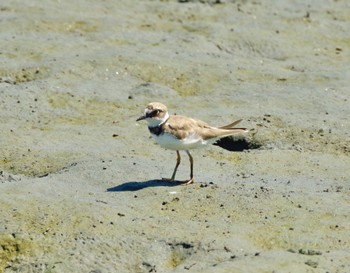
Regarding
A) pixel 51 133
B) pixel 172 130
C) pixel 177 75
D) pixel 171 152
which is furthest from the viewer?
pixel 177 75

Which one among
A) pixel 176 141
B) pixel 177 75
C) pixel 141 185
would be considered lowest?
pixel 177 75

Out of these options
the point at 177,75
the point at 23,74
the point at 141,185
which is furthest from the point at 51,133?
the point at 177,75

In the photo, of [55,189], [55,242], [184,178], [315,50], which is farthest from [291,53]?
[55,242]

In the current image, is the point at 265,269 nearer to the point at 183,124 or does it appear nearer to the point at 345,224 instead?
the point at 345,224

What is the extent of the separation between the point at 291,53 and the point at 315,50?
0.41 metres

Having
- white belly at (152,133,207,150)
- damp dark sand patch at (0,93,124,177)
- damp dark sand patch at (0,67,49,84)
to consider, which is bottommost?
damp dark sand patch at (0,93,124,177)

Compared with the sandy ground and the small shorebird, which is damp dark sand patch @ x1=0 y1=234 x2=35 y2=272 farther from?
the small shorebird

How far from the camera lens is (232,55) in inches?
549

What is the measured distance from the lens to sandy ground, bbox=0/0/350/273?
8.25 m

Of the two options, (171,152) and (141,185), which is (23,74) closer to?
(171,152)

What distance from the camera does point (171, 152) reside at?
10789 mm

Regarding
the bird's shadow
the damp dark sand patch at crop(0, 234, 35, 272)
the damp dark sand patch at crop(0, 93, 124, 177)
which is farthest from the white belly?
the damp dark sand patch at crop(0, 234, 35, 272)

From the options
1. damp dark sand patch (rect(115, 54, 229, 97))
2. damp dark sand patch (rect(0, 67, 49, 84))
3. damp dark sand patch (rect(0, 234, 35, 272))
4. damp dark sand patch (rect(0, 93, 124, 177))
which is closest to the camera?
damp dark sand patch (rect(0, 234, 35, 272))

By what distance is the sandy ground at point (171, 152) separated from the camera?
825 cm
